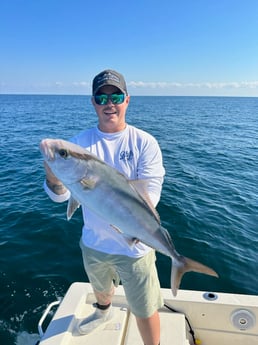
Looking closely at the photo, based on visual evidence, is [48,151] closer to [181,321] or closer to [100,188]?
[100,188]

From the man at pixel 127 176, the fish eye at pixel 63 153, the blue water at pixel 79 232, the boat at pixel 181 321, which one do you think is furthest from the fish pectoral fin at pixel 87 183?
the blue water at pixel 79 232

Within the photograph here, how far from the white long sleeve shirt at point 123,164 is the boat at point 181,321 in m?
1.50

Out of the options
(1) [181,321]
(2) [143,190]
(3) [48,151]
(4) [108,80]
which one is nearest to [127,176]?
(2) [143,190]

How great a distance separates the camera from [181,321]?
4234 mm

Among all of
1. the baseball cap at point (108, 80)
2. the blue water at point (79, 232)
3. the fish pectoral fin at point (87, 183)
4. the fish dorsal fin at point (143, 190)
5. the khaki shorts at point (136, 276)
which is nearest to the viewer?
the fish pectoral fin at point (87, 183)

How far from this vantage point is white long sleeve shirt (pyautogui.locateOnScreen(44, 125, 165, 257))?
10.8 feet

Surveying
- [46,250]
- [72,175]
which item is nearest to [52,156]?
[72,175]

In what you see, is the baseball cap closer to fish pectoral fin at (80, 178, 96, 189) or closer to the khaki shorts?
fish pectoral fin at (80, 178, 96, 189)

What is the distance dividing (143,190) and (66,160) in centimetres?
84

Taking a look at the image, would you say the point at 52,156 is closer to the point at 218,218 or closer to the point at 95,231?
the point at 95,231

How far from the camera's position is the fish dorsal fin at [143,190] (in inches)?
115

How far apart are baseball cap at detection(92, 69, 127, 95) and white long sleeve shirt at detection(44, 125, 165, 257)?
488 millimetres

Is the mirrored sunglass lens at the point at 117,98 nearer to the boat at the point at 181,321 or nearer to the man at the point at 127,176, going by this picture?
the man at the point at 127,176

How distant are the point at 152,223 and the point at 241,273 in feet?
17.4
